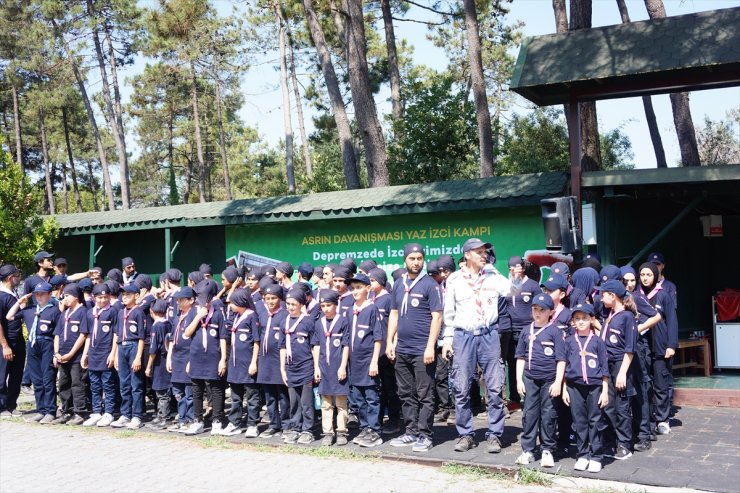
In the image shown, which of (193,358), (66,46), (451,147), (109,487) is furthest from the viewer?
(66,46)

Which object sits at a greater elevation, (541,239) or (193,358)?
(541,239)

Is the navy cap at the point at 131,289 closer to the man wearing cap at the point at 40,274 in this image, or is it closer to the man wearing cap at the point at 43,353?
the man wearing cap at the point at 43,353

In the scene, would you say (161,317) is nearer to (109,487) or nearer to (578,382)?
(109,487)

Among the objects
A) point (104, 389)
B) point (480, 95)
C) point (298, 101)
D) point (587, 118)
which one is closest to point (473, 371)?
point (104, 389)

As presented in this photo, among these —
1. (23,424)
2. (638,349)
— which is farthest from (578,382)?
(23,424)

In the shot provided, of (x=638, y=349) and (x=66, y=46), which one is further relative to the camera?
(x=66, y=46)

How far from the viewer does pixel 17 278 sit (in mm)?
11695

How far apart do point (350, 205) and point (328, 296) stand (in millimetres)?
4437

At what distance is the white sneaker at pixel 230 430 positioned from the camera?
29.6 feet

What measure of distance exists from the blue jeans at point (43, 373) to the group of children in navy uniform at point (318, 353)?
0.06 ft

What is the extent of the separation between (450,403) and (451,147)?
11635mm

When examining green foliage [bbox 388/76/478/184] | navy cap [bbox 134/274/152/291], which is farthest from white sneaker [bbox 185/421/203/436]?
green foliage [bbox 388/76/478/184]

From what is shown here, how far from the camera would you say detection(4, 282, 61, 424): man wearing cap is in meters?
10.7

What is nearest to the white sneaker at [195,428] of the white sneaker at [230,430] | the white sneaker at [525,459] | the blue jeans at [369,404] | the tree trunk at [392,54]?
the white sneaker at [230,430]
